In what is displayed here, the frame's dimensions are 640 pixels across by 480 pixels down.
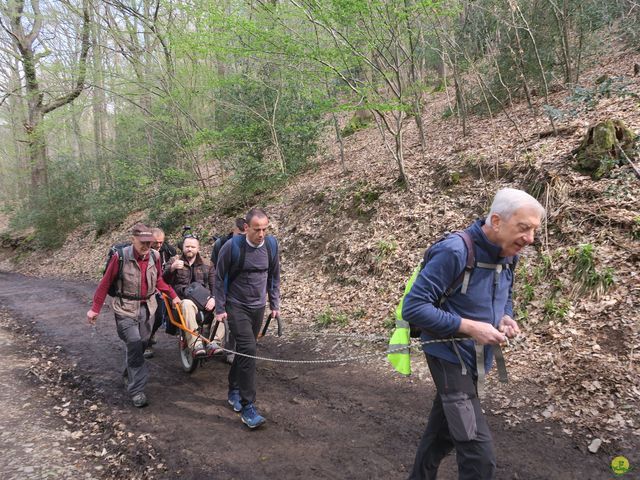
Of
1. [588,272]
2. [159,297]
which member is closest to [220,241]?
[159,297]

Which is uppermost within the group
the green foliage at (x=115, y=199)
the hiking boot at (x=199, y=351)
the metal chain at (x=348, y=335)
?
the green foliage at (x=115, y=199)

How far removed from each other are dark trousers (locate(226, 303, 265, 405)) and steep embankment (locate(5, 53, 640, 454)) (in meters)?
2.64

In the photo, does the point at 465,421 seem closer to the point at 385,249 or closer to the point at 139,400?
the point at 139,400

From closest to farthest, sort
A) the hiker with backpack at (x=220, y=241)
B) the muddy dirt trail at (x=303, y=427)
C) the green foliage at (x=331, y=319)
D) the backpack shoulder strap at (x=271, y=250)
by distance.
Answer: the muddy dirt trail at (x=303, y=427) < the backpack shoulder strap at (x=271, y=250) < the hiker with backpack at (x=220, y=241) < the green foliage at (x=331, y=319)

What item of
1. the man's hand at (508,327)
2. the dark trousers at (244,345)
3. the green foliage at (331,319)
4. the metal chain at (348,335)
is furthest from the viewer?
the green foliage at (331,319)

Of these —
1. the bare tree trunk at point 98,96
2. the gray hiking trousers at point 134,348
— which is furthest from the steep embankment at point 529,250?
the bare tree trunk at point 98,96

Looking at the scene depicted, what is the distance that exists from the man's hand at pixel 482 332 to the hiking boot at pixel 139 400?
426 cm

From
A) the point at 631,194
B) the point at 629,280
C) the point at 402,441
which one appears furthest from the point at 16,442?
the point at 631,194

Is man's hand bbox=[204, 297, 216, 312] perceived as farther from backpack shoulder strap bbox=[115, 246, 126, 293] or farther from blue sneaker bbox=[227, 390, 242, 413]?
blue sneaker bbox=[227, 390, 242, 413]

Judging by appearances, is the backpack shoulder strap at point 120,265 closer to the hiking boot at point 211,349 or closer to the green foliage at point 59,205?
the hiking boot at point 211,349

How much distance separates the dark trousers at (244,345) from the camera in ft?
15.1

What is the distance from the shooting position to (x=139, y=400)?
16.9 ft

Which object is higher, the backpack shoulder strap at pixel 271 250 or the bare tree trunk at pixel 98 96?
the bare tree trunk at pixel 98 96

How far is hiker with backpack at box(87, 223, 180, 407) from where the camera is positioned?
517 centimetres
